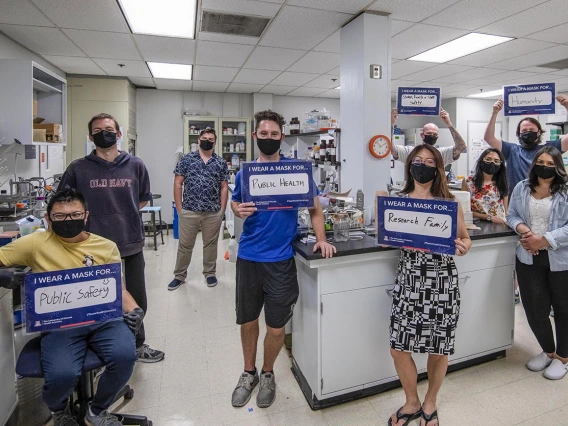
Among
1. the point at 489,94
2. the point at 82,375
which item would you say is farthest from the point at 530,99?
the point at 489,94

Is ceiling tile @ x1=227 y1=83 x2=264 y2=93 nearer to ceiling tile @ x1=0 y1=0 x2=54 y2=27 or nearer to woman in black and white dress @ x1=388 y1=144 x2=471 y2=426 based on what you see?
ceiling tile @ x1=0 y1=0 x2=54 y2=27

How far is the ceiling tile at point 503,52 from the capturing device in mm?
3979

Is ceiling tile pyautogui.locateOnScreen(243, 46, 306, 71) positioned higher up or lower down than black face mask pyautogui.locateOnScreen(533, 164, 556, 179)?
higher up

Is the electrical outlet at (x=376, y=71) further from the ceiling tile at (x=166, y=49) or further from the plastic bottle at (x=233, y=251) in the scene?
the plastic bottle at (x=233, y=251)

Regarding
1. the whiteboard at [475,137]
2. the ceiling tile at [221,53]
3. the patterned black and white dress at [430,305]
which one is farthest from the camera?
the whiteboard at [475,137]

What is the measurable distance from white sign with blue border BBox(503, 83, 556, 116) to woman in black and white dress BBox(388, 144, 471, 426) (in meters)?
1.63

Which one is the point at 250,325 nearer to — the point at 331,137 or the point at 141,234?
the point at 141,234

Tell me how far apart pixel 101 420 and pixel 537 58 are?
577cm

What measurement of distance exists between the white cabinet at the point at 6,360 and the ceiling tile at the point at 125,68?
3857mm

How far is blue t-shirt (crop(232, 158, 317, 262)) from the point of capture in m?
1.81

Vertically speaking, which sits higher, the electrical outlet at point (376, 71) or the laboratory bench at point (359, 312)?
the electrical outlet at point (376, 71)

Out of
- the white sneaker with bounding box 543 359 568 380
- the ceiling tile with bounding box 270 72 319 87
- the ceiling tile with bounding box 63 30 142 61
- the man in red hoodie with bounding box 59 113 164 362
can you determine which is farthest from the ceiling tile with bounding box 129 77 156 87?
the white sneaker with bounding box 543 359 568 380

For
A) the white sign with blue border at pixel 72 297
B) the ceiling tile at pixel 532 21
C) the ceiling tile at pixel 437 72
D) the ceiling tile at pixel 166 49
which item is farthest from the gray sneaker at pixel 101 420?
the ceiling tile at pixel 437 72

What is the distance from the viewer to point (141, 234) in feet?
7.03
